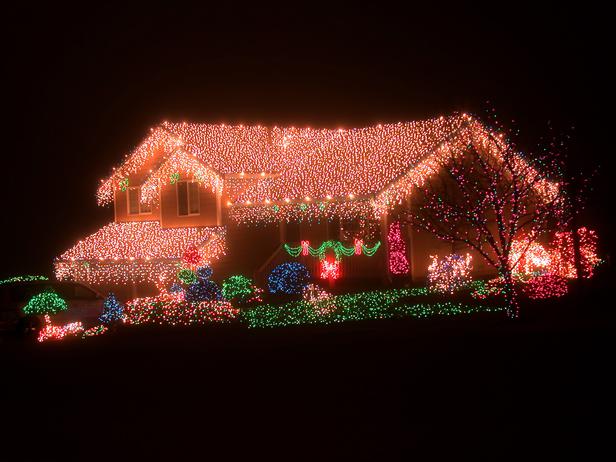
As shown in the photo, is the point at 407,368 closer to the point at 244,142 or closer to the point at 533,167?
the point at 533,167

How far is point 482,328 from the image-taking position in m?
16.5

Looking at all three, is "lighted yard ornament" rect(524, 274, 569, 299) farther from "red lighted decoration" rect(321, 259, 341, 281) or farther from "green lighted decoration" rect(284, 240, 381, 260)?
"red lighted decoration" rect(321, 259, 341, 281)

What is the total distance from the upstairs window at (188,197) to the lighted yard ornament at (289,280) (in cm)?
→ 704

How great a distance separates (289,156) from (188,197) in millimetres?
4156

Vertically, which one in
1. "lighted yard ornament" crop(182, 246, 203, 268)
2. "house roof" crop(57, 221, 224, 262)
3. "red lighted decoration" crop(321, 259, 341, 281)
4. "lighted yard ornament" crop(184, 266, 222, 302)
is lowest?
"lighted yard ornament" crop(184, 266, 222, 302)

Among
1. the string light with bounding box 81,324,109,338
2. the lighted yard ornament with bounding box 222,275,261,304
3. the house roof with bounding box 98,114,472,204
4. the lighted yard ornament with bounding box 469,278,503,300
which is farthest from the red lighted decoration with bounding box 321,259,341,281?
the string light with bounding box 81,324,109,338

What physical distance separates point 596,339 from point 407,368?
4.09 meters

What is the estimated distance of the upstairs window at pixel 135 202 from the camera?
1234 inches

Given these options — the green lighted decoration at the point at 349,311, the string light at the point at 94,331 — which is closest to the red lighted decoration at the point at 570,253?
the green lighted decoration at the point at 349,311

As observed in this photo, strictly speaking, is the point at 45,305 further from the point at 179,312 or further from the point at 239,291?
the point at 239,291

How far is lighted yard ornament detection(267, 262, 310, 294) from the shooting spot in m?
22.8

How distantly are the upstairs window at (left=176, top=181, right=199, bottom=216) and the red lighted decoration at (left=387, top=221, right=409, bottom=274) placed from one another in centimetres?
771

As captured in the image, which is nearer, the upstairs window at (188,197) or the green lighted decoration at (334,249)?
the green lighted decoration at (334,249)

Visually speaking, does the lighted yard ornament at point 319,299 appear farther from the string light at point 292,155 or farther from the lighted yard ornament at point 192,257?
the lighted yard ornament at point 192,257
